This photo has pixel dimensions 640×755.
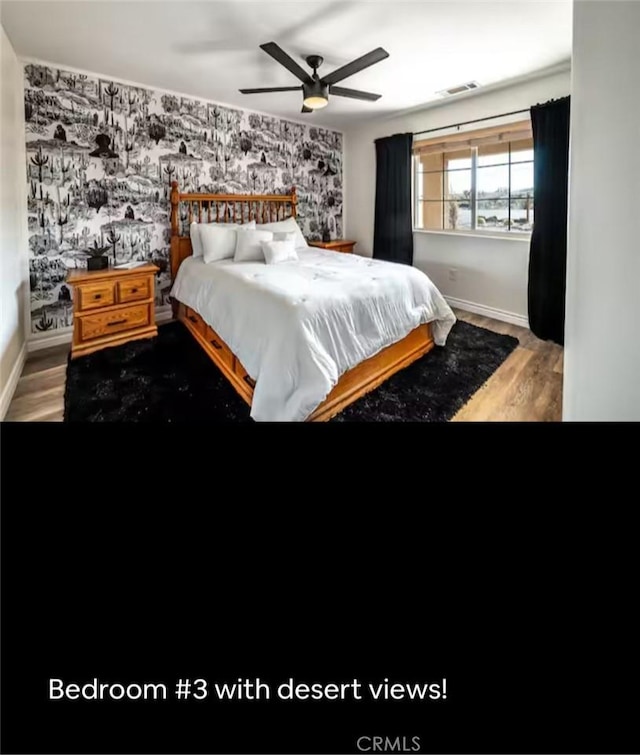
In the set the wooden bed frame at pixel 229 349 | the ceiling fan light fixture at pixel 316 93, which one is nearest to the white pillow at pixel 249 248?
the wooden bed frame at pixel 229 349

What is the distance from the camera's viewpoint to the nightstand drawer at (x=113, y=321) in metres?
2.47

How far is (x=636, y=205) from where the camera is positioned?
Answer: 2.25ft

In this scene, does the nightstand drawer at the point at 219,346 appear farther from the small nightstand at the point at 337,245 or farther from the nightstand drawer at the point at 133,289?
the small nightstand at the point at 337,245

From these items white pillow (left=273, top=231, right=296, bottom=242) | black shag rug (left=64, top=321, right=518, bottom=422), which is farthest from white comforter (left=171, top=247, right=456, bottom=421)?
white pillow (left=273, top=231, right=296, bottom=242)

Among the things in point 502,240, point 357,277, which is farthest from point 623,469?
point 502,240

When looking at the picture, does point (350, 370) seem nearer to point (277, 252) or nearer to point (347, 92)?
point (277, 252)

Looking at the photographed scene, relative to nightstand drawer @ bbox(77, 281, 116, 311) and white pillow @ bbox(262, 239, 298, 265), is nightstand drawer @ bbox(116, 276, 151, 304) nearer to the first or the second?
nightstand drawer @ bbox(77, 281, 116, 311)

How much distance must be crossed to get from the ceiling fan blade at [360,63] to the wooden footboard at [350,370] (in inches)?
53.8

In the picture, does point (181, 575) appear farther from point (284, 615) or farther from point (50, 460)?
point (50, 460)

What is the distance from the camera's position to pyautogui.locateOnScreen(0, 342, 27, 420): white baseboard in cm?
158

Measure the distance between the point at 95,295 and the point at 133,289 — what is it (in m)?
0.24

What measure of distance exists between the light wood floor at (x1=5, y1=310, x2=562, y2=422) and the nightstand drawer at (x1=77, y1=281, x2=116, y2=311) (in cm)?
39

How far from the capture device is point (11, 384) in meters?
1.78

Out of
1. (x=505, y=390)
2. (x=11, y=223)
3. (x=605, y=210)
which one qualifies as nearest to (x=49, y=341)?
(x=11, y=223)
